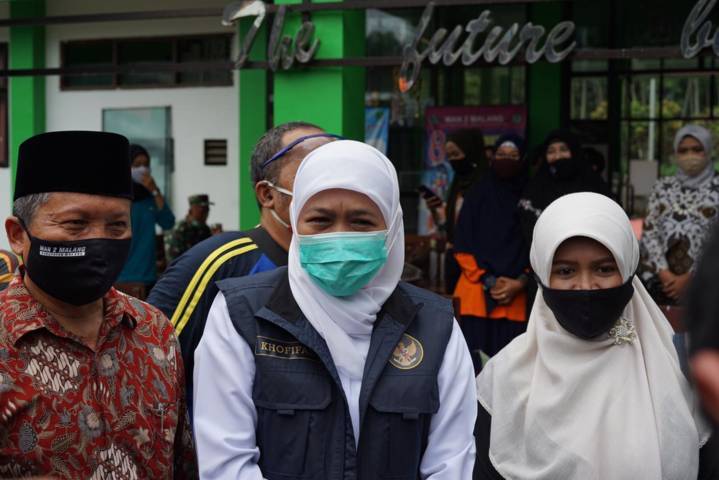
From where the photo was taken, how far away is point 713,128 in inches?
368

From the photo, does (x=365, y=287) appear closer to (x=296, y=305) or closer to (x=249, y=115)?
(x=296, y=305)

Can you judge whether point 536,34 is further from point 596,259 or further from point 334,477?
point 334,477

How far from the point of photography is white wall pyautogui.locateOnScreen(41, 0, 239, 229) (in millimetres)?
9766

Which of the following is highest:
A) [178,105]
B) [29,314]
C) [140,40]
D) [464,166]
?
[140,40]

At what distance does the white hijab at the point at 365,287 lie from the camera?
2012 mm

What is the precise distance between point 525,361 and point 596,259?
1.22 ft

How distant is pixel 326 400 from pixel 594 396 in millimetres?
974

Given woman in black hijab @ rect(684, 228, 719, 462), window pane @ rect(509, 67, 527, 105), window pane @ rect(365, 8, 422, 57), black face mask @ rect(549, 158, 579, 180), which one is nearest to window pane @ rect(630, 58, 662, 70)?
window pane @ rect(509, 67, 527, 105)

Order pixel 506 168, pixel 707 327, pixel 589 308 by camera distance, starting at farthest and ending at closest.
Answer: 1. pixel 506 168
2. pixel 589 308
3. pixel 707 327

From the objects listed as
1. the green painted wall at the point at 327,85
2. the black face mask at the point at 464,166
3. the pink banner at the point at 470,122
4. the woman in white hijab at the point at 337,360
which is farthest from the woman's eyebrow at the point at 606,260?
the pink banner at the point at 470,122

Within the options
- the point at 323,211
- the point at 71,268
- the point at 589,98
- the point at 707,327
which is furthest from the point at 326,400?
the point at 589,98

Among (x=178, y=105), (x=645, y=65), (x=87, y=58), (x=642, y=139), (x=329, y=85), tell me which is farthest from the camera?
(x=87, y=58)

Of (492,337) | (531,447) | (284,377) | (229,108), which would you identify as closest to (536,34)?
(492,337)

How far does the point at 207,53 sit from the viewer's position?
976cm
